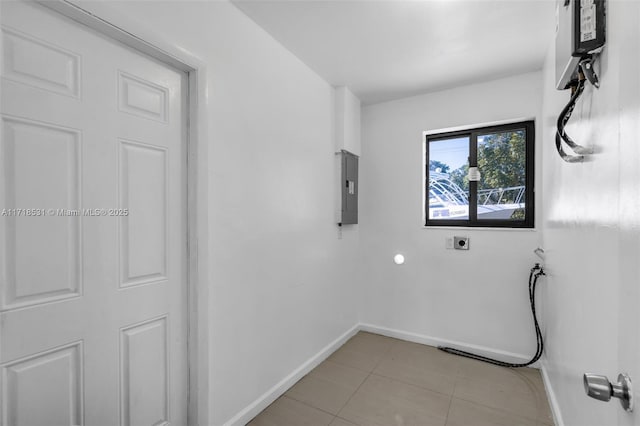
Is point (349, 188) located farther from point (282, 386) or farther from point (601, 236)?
point (601, 236)

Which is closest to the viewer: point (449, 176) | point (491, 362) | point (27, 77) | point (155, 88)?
point (27, 77)

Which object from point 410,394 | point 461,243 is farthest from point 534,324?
point 410,394

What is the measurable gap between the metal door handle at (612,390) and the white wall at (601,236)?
3cm

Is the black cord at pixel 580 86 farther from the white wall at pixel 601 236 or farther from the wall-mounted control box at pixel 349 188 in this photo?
the wall-mounted control box at pixel 349 188

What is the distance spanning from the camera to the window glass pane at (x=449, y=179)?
2.98 m

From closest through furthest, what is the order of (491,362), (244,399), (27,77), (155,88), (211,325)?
(27,77)
(155,88)
(211,325)
(244,399)
(491,362)

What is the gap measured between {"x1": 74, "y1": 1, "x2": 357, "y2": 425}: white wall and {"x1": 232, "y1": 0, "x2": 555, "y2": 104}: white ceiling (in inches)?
8.7

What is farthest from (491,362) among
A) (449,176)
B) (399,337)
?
(449,176)

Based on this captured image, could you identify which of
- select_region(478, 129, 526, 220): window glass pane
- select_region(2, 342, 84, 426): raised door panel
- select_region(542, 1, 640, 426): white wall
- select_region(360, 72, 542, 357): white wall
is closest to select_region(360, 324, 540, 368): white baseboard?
select_region(360, 72, 542, 357): white wall

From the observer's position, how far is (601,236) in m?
1.02

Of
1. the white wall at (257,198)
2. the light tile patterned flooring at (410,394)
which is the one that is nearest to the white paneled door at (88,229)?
the white wall at (257,198)

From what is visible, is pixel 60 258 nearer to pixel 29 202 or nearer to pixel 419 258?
pixel 29 202

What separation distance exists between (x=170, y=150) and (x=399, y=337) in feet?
9.27

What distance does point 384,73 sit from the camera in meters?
2.63
